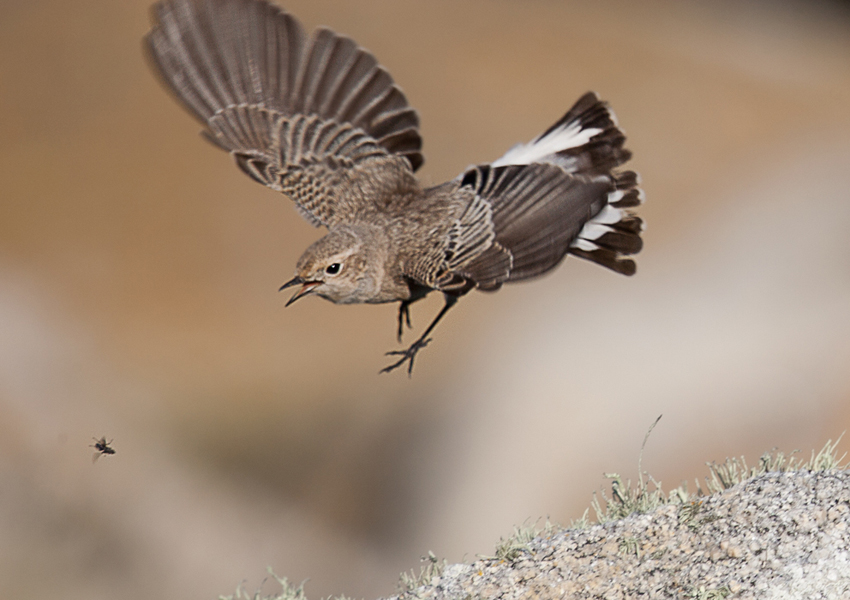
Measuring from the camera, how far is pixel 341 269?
4.53ft

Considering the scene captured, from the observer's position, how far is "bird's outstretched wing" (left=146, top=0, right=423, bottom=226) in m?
1.66

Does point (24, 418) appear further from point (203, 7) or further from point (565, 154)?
point (565, 154)

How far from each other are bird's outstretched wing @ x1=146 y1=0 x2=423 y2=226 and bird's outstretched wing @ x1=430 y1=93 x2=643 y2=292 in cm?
24

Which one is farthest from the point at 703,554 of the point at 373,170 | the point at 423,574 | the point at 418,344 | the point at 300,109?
the point at 300,109

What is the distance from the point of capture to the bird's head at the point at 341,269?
1.35 m

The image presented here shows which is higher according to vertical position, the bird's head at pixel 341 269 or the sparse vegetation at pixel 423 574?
the bird's head at pixel 341 269

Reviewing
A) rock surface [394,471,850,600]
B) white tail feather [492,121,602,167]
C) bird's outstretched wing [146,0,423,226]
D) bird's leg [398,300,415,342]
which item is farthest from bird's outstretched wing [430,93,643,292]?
rock surface [394,471,850,600]

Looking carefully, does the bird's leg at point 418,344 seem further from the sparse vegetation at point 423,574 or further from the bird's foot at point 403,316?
the sparse vegetation at point 423,574

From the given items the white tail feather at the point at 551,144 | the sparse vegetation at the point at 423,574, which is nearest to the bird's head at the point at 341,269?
the white tail feather at the point at 551,144

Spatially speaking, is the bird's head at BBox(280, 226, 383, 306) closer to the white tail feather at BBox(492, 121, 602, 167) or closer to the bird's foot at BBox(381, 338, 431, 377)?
the bird's foot at BBox(381, 338, 431, 377)

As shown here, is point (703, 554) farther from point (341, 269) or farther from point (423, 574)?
point (341, 269)

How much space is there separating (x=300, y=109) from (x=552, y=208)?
0.64m

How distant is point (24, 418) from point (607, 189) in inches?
58.4

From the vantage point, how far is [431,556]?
1460 mm
